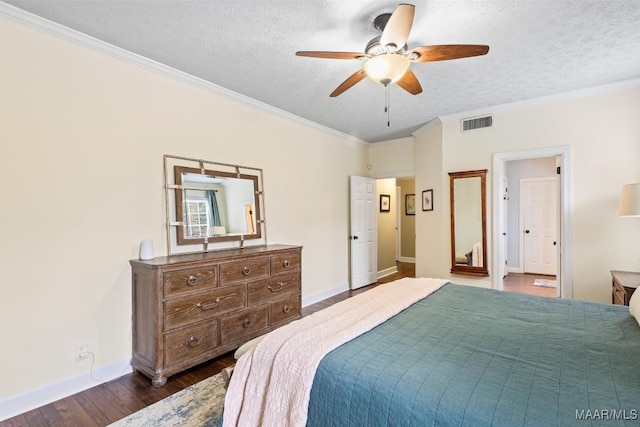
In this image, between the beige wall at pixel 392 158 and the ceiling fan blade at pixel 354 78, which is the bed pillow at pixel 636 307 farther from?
the beige wall at pixel 392 158

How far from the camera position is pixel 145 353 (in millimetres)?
2436

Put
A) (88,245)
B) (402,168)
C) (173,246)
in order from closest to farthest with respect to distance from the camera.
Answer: (88,245)
(173,246)
(402,168)

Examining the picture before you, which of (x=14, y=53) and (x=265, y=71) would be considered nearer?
(x=14, y=53)

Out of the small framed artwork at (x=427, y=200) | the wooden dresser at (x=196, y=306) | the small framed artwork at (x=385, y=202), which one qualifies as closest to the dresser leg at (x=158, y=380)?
the wooden dresser at (x=196, y=306)

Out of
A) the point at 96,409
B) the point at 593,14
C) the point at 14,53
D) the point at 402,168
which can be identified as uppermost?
the point at 593,14

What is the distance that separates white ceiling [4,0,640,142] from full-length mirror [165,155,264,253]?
3.07ft

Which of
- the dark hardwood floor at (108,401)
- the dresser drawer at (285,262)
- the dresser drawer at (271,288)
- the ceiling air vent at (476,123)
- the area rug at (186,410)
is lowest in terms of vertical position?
the dark hardwood floor at (108,401)

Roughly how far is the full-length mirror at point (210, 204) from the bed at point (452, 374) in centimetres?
185

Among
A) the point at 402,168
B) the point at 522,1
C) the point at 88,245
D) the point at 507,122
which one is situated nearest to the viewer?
the point at 522,1

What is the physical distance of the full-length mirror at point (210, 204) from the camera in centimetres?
289

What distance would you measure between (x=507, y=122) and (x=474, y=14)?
A: 2.32 meters

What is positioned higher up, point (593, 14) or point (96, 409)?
point (593, 14)

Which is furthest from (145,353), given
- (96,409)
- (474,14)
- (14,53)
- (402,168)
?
(402,168)

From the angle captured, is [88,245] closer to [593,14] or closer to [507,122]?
[593,14]
